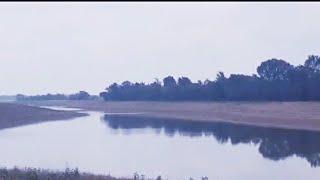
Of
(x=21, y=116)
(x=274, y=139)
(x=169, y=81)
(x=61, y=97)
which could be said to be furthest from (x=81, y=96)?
(x=274, y=139)

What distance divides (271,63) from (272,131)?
4109 centimetres

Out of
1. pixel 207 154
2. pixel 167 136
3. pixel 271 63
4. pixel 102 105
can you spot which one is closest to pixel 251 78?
pixel 271 63

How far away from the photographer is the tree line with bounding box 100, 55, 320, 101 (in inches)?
2559

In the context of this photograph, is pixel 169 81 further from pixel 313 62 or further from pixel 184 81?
pixel 313 62

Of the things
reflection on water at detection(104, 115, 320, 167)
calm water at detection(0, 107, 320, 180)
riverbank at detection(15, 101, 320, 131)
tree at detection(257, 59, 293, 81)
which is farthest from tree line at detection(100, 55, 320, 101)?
calm water at detection(0, 107, 320, 180)

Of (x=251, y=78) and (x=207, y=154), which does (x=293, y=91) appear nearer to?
(x=251, y=78)

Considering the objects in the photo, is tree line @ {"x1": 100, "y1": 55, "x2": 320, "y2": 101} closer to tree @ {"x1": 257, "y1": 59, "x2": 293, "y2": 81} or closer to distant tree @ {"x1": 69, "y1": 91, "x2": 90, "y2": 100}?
tree @ {"x1": 257, "y1": 59, "x2": 293, "y2": 81}

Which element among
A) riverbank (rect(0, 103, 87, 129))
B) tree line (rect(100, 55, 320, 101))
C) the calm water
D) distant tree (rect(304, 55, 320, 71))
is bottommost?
the calm water

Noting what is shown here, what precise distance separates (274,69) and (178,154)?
55638mm

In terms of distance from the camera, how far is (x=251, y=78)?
77938 mm

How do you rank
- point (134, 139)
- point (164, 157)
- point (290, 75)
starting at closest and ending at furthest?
point (164, 157)
point (134, 139)
point (290, 75)

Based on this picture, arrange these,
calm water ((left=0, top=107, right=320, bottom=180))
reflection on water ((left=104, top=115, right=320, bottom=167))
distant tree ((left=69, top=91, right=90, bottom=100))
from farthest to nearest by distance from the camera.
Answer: distant tree ((left=69, top=91, right=90, bottom=100)), reflection on water ((left=104, top=115, right=320, bottom=167)), calm water ((left=0, top=107, right=320, bottom=180))

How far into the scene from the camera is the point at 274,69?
77812 mm

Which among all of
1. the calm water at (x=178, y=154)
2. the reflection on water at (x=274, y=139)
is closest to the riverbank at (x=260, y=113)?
the reflection on water at (x=274, y=139)
